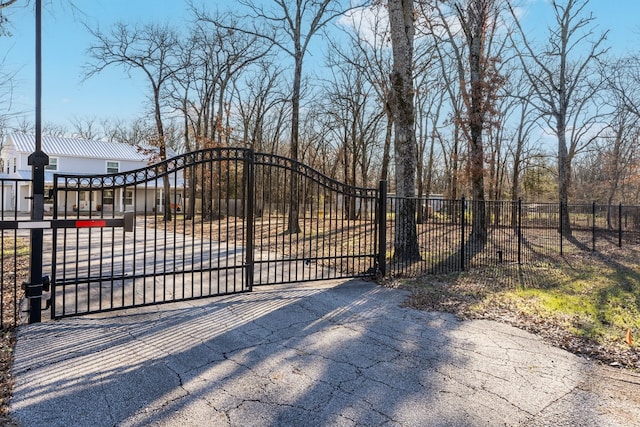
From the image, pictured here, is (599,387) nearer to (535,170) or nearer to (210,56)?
(210,56)

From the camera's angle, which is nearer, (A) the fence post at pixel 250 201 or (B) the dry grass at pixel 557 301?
(B) the dry grass at pixel 557 301

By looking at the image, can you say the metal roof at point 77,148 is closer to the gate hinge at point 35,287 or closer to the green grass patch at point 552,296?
the gate hinge at point 35,287

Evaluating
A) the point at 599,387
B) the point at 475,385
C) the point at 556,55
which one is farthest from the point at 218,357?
the point at 556,55

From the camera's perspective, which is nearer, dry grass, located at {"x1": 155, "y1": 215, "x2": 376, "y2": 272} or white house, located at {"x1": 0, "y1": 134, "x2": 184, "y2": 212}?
dry grass, located at {"x1": 155, "y1": 215, "x2": 376, "y2": 272}

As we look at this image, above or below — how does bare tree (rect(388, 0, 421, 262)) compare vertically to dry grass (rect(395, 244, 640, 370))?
above

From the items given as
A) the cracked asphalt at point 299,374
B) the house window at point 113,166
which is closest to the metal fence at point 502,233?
the cracked asphalt at point 299,374

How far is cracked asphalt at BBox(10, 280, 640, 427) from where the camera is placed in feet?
8.32

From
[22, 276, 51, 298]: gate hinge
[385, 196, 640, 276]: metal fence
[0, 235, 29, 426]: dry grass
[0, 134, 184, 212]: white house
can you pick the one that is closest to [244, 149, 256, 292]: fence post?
[22, 276, 51, 298]: gate hinge

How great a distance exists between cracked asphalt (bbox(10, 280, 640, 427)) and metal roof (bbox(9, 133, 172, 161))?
25.8 metres

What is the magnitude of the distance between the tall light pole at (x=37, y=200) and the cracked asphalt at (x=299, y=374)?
12.8 inches

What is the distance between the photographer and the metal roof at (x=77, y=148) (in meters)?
27.1

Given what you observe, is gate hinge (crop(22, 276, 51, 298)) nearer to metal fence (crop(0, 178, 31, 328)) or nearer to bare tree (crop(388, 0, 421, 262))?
metal fence (crop(0, 178, 31, 328))

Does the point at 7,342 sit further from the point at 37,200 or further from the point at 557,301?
the point at 557,301

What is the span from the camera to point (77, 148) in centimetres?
2903
